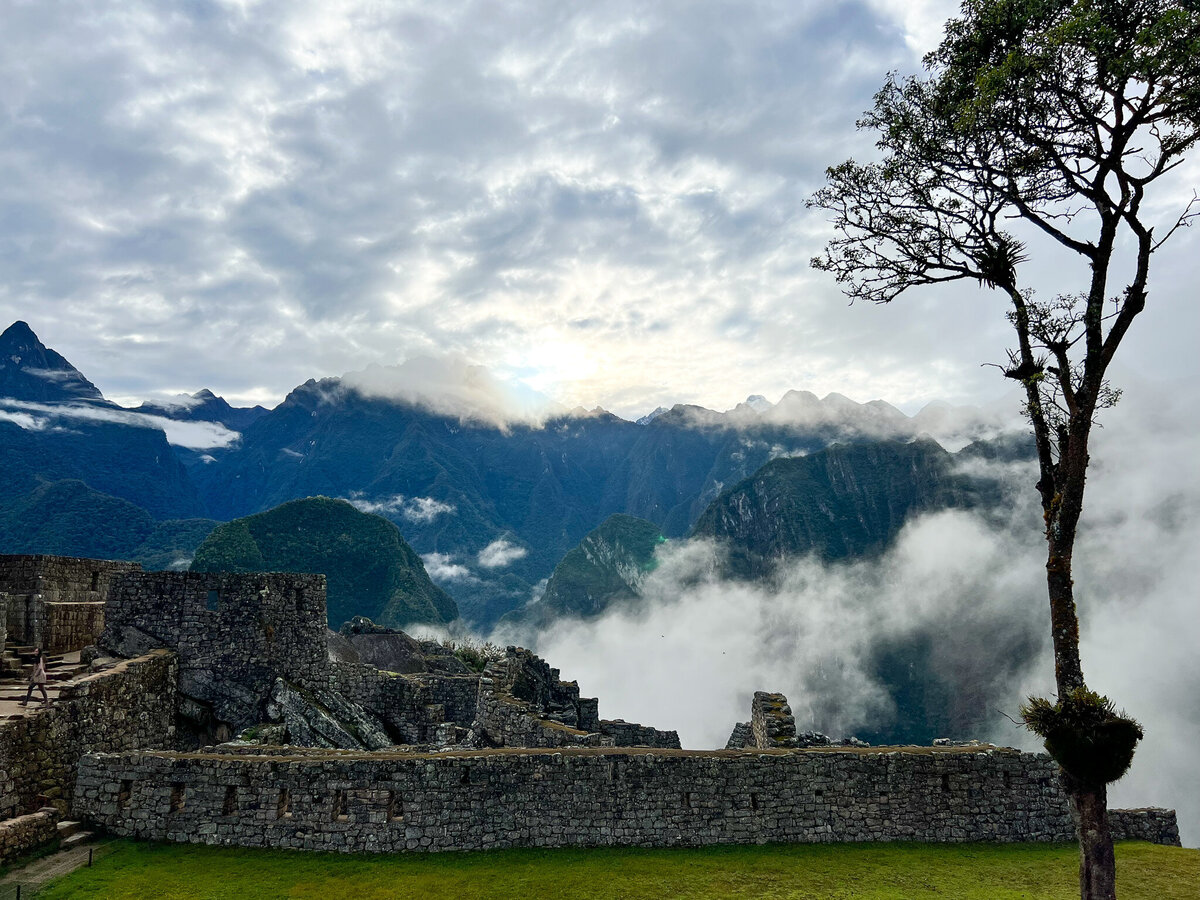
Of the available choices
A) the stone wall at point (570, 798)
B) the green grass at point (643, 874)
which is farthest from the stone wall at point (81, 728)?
the green grass at point (643, 874)

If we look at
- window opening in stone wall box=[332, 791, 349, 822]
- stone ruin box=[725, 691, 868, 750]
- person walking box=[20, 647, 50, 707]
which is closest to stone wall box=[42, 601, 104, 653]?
Answer: person walking box=[20, 647, 50, 707]

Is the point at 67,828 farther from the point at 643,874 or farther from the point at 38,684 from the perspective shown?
the point at 643,874

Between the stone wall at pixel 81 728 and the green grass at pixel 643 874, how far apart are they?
2011 millimetres

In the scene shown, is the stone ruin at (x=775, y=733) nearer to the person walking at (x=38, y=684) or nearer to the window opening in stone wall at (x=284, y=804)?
the window opening in stone wall at (x=284, y=804)

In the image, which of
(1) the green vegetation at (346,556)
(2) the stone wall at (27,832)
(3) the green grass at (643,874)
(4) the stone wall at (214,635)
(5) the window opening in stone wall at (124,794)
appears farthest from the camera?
(1) the green vegetation at (346,556)

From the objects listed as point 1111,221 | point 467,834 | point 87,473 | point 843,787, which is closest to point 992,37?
point 1111,221

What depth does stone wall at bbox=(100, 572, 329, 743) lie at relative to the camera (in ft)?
61.6

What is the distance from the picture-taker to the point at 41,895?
11.0m

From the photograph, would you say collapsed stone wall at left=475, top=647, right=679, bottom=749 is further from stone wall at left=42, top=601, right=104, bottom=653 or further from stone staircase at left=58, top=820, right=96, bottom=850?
stone wall at left=42, top=601, right=104, bottom=653

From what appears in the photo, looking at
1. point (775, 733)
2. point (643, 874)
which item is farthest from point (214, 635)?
point (775, 733)

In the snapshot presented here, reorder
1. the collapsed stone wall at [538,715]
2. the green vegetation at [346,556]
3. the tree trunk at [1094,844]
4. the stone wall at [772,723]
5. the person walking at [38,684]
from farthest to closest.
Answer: the green vegetation at [346,556]
the stone wall at [772,723]
the collapsed stone wall at [538,715]
the person walking at [38,684]
the tree trunk at [1094,844]

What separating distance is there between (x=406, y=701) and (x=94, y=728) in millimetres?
9020

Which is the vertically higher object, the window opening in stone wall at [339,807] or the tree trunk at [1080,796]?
the tree trunk at [1080,796]

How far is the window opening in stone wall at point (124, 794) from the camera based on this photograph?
13.5 metres
